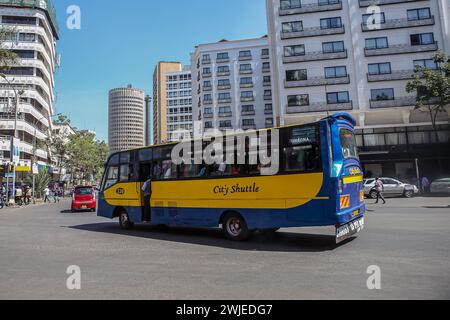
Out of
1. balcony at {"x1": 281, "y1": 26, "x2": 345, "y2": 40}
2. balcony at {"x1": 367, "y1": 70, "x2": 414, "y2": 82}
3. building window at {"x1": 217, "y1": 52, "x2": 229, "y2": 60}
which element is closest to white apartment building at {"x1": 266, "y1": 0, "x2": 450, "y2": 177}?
balcony at {"x1": 281, "y1": 26, "x2": 345, "y2": 40}

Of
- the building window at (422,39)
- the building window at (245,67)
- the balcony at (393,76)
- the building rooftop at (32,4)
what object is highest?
the building rooftop at (32,4)

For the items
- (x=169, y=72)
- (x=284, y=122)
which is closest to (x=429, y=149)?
(x=284, y=122)

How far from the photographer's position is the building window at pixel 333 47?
3972 cm

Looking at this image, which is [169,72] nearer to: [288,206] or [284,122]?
[284,122]

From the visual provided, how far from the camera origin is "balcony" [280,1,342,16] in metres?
40.0

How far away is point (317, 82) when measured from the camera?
130ft

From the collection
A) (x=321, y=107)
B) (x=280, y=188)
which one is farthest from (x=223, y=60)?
(x=280, y=188)

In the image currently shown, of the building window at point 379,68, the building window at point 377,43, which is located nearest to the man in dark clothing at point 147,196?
the building window at point 379,68

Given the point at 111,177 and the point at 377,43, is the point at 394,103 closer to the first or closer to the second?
the point at 377,43

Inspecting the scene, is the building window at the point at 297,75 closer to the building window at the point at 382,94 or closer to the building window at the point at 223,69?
the building window at the point at 382,94

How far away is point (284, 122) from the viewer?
40.2m

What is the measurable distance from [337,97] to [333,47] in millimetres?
6009

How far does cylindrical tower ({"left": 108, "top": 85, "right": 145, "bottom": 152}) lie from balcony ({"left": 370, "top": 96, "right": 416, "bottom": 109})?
139871 millimetres

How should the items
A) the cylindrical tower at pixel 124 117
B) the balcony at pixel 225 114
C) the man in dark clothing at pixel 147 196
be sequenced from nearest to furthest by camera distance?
1. the man in dark clothing at pixel 147 196
2. the balcony at pixel 225 114
3. the cylindrical tower at pixel 124 117
